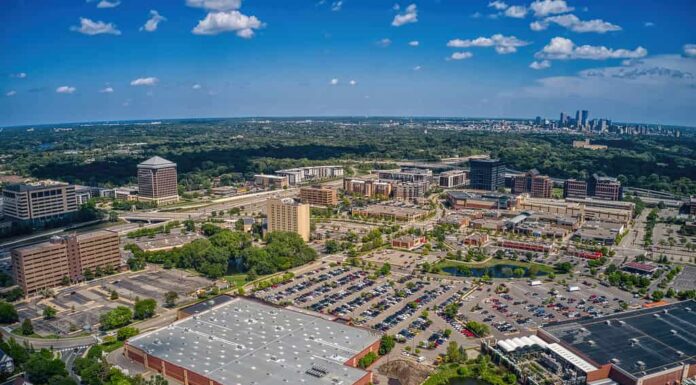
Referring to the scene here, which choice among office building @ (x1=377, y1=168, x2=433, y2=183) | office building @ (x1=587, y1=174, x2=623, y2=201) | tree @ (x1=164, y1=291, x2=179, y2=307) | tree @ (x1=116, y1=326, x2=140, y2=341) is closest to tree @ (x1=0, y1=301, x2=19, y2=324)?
tree @ (x1=116, y1=326, x2=140, y2=341)

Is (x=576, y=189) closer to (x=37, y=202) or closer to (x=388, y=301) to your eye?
(x=388, y=301)

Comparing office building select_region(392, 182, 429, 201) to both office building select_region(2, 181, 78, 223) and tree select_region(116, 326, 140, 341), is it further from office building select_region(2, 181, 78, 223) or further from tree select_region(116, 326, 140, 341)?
tree select_region(116, 326, 140, 341)

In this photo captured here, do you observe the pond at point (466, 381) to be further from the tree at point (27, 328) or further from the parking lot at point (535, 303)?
the tree at point (27, 328)

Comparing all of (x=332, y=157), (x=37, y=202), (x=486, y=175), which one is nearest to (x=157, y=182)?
(x=37, y=202)

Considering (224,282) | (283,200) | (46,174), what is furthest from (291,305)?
(46,174)

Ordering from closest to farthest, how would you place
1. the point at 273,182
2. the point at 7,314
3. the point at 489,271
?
the point at 7,314, the point at 489,271, the point at 273,182

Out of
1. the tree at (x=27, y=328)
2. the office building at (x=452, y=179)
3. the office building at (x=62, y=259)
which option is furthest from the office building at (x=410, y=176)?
the tree at (x=27, y=328)
